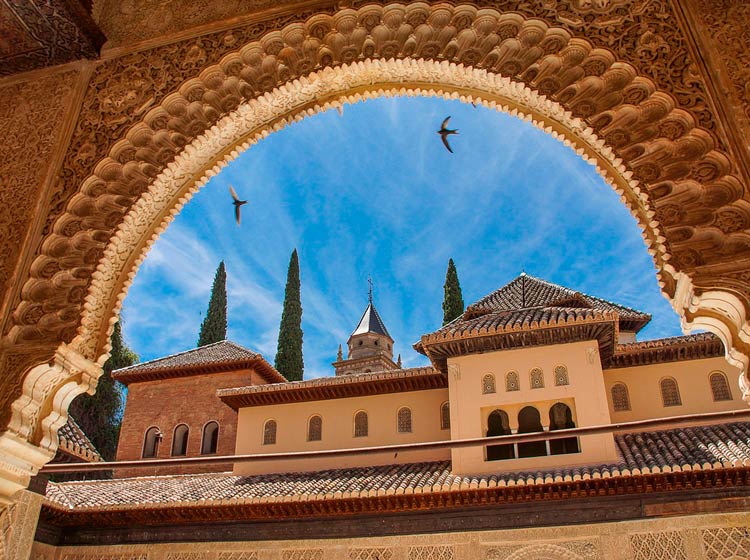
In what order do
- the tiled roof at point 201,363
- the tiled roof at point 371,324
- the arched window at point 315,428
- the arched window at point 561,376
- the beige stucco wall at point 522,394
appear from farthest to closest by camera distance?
the tiled roof at point 371,324
the tiled roof at point 201,363
the arched window at point 315,428
the arched window at point 561,376
the beige stucco wall at point 522,394

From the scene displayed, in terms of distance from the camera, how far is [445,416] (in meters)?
12.4

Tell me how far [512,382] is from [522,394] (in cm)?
27

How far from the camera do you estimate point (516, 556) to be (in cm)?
909

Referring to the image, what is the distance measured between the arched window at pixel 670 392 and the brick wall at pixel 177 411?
930 cm

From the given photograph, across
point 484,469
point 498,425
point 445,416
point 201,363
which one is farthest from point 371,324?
point 484,469

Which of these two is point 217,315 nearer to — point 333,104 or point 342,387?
point 342,387

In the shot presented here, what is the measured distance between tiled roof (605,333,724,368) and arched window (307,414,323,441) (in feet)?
17.3

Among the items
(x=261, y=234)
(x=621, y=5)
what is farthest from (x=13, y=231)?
(x=261, y=234)

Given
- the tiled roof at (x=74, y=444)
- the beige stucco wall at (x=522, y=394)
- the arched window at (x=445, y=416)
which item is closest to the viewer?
the tiled roof at (x=74, y=444)

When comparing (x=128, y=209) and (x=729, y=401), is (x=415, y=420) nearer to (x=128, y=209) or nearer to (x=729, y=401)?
(x=729, y=401)

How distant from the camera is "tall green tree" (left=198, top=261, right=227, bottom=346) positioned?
23250 millimetres

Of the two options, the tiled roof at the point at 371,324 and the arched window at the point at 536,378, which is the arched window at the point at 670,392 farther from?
the tiled roof at the point at 371,324


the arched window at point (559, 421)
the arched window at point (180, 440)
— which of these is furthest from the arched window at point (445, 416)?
the arched window at point (180, 440)

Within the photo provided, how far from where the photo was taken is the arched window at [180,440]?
16.7m
